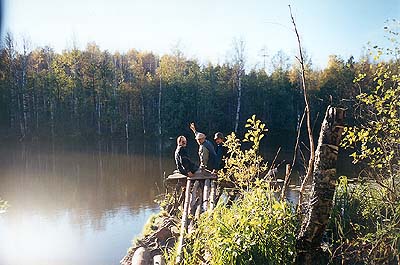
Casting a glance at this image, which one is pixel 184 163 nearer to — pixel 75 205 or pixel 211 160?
pixel 211 160

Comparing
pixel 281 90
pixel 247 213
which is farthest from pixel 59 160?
pixel 247 213

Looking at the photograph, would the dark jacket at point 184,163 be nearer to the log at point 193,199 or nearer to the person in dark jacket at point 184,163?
the person in dark jacket at point 184,163

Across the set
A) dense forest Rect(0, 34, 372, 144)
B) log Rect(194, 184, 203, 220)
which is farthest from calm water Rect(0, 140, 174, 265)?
Answer: dense forest Rect(0, 34, 372, 144)

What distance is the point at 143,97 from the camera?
1160 inches

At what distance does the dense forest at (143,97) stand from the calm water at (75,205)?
7.50 metres

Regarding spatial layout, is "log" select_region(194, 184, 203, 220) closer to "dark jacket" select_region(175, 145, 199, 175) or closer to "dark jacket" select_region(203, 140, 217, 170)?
"dark jacket" select_region(175, 145, 199, 175)

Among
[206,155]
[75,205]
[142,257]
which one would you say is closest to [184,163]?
[206,155]

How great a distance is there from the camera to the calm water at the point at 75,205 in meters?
8.37

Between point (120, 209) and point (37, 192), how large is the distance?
3880 mm

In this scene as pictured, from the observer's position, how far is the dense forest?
28062mm

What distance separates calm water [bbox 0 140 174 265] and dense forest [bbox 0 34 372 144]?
7504 millimetres

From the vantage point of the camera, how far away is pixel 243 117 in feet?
96.3

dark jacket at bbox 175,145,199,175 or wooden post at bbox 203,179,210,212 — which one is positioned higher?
dark jacket at bbox 175,145,199,175

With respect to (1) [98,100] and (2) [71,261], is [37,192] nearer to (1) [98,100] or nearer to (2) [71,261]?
(2) [71,261]
